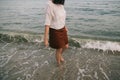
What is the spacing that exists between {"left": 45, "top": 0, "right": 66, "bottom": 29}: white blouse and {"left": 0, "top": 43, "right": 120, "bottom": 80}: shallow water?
A: 4.12 feet

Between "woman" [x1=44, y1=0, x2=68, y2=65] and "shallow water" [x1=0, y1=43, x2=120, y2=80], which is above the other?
"woman" [x1=44, y1=0, x2=68, y2=65]

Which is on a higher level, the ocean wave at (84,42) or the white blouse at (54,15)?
the white blouse at (54,15)

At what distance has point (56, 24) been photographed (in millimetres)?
4574

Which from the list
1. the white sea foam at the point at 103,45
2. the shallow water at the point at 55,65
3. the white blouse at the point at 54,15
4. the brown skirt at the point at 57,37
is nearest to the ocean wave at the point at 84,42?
the white sea foam at the point at 103,45

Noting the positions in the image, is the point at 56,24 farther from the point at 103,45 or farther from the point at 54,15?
the point at 103,45

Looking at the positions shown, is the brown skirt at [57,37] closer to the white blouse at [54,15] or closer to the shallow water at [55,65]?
the white blouse at [54,15]

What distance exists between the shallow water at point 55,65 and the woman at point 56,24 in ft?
2.19

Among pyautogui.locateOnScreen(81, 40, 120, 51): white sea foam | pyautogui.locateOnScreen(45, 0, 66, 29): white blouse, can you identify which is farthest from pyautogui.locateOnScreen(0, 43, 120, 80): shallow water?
pyautogui.locateOnScreen(45, 0, 66, 29): white blouse

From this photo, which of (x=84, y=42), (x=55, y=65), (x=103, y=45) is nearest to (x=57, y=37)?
(x=55, y=65)

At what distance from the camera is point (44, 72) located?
5.00m

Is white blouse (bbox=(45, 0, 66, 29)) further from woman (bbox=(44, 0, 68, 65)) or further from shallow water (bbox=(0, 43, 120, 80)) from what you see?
shallow water (bbox=(0, 43, 120, 80))

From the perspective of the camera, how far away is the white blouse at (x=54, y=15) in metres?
4.37

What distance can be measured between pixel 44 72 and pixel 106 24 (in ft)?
28.6

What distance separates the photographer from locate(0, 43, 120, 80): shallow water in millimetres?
4746
